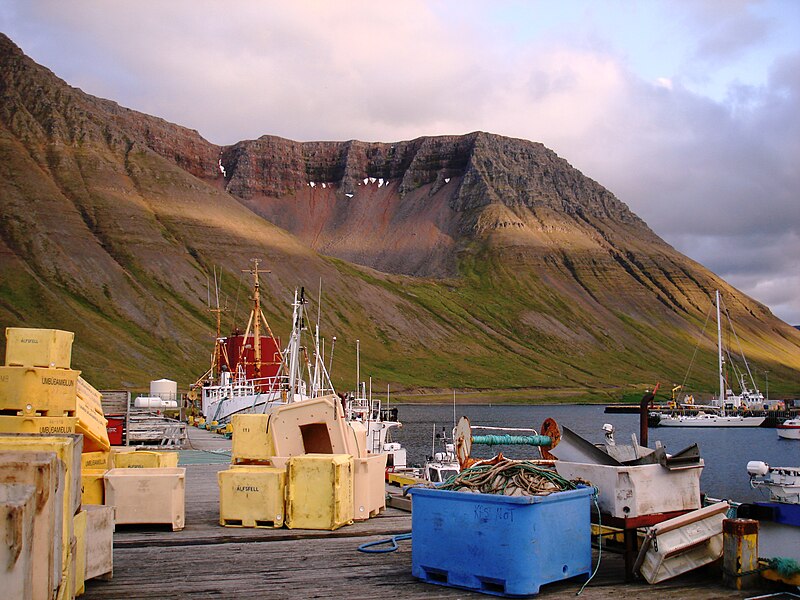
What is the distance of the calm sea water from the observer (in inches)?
2106

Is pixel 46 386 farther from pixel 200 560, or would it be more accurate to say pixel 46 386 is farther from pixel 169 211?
pixel 169 211

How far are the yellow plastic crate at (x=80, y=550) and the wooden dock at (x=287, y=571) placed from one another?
8.8 inches

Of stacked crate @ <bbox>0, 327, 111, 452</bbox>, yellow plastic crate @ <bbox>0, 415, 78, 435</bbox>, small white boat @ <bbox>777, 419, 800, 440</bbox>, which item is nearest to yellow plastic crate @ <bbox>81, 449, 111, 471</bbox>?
stacked crate @ <bbox>0, 327, 111, 452</bbox>

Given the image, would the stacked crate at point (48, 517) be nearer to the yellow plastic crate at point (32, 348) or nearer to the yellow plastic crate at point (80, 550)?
the yellow plastic crate at point (80, 550)

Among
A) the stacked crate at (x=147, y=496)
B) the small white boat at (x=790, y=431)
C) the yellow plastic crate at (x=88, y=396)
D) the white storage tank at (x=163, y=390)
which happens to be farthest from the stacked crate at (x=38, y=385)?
the small white boat at (x=790, y=431)

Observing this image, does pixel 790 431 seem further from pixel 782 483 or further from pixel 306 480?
pixel 306 480

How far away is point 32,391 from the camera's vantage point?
13.7 metres

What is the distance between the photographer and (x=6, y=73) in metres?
194

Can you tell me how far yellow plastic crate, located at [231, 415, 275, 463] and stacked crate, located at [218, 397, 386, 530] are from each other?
341 millimetres

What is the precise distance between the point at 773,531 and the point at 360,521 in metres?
6.97

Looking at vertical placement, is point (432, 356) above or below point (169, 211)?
below

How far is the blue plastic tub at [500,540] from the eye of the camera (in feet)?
30.2

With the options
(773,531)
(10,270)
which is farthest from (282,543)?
(10,270)

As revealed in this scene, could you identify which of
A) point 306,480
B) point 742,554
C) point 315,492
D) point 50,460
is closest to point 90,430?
point 306,480
